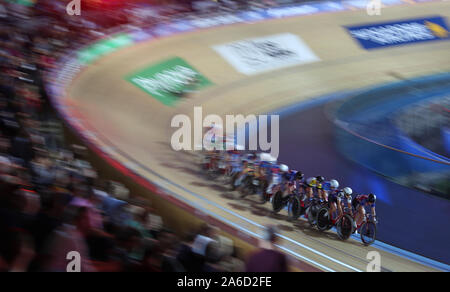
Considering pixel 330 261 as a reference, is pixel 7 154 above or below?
above

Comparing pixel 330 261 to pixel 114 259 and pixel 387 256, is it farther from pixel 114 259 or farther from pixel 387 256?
pixel 114 259

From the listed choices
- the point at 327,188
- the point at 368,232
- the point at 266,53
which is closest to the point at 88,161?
the point at 327,188

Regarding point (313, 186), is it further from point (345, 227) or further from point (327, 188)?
point (345, 227)

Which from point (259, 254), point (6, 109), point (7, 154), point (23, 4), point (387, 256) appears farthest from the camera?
point (23, 4)

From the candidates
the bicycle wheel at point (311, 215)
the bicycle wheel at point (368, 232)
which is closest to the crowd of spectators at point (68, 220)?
the bicycle wheel at point (311, 215)

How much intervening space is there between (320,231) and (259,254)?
400cm

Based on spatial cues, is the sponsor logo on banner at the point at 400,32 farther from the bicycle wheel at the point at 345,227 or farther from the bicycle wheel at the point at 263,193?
the bicycle wheel at the point at 345,227

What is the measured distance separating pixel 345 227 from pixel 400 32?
1110 cm

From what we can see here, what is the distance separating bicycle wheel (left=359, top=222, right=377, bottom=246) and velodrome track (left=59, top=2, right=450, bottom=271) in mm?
93

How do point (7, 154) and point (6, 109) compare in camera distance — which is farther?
point (6, 109)

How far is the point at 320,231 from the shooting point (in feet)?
25.3

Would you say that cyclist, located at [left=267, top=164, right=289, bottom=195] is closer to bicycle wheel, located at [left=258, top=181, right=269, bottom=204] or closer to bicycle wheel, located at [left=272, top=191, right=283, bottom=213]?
bicycle wheel, located at [left=258, top=181, right=269, bottom=204]

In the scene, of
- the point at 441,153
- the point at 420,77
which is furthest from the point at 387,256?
the point at 420,77

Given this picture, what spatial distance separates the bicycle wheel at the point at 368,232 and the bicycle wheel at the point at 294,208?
86 cm
